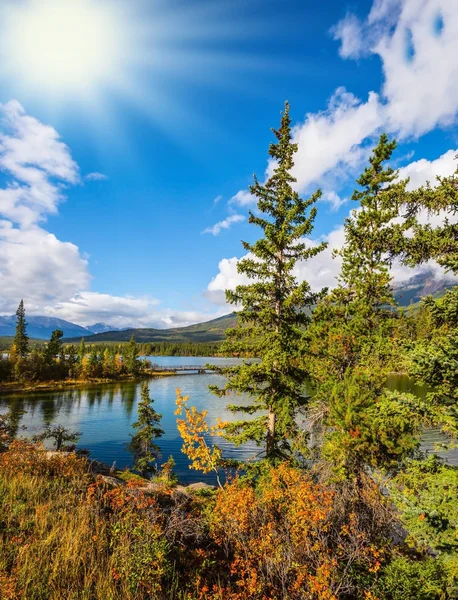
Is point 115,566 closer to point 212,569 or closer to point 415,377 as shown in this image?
point 212,569

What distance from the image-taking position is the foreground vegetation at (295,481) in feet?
16.3

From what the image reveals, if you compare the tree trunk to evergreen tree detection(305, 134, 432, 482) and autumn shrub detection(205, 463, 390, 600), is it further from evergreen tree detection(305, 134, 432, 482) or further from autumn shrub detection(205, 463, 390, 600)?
autumn shrub detection(205, 463, 390, 600)

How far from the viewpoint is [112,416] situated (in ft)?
183

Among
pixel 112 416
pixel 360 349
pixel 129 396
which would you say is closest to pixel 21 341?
pixel 129 396

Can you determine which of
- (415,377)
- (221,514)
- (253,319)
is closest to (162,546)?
(221,514)

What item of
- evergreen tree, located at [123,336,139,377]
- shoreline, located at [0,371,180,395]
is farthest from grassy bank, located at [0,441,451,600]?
evergreen tree, located at [123,336,139,377]

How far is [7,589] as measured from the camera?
376cm

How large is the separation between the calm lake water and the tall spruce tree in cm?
1128

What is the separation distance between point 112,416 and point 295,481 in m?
55.8

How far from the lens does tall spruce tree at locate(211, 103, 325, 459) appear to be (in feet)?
45.8

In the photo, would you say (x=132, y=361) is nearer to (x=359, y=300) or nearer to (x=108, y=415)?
(x=108, y=415)

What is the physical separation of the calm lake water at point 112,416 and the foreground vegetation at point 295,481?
12918 millimetres

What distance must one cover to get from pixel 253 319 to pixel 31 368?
91.0m

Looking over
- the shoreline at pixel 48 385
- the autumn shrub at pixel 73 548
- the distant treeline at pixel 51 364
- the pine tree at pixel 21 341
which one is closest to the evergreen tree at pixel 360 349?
the autumn shrub at pixel 73 548
